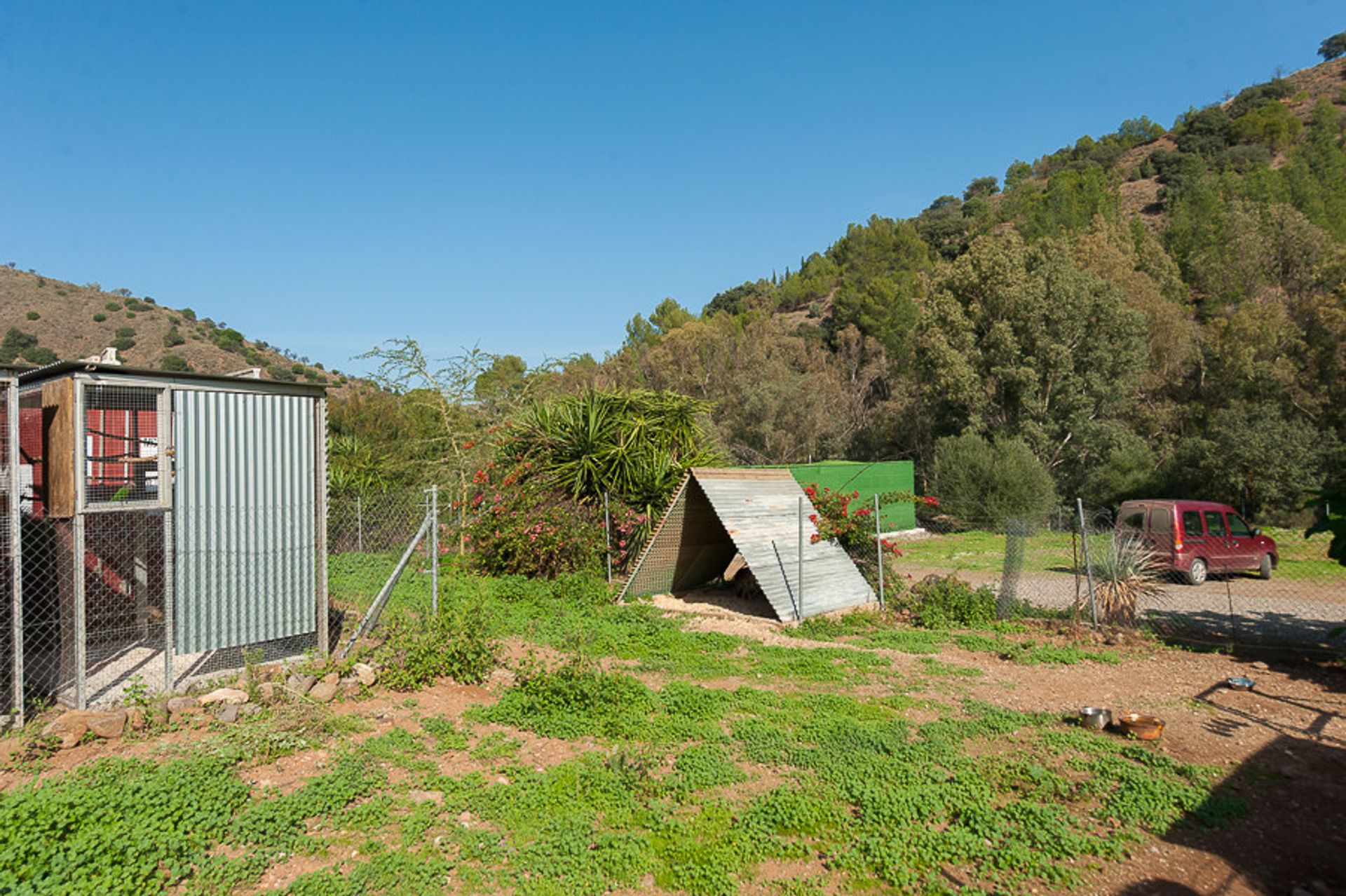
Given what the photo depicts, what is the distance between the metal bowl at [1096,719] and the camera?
5680mm

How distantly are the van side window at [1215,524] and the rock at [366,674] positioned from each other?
45.3 ft

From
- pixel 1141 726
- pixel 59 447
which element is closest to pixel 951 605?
pixel 1141 726

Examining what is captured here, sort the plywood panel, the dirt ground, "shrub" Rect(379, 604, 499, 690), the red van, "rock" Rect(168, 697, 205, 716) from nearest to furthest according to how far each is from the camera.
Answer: the dirt ground, "rock" Rect(168, 697, 205, 716), the plywood panel, "shrub" Rect(379, 604, 499, 690), the red van

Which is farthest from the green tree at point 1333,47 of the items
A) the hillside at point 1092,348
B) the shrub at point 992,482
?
the shrub at point 992,482

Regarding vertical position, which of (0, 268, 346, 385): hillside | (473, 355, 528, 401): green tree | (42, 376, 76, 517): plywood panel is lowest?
(42, 376, 76, 517): plywood panel

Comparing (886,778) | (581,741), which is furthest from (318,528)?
(886,778)

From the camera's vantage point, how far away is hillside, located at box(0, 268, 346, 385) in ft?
150

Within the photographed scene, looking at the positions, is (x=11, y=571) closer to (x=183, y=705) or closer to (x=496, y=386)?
(x=183, y=705)

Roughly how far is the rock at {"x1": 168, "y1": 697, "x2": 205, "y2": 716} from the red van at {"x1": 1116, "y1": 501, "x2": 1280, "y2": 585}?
520 inches

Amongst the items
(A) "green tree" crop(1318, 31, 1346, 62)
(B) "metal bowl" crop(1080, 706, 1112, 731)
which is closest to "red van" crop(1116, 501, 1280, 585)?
(B) "metal bowl" crop(1080, 706, 1112, 731)

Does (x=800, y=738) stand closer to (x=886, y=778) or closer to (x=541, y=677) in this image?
(x=886, y=778)

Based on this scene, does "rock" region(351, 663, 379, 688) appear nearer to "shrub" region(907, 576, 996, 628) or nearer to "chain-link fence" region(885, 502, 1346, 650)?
"shrub" region(907, 576, 996, 628)

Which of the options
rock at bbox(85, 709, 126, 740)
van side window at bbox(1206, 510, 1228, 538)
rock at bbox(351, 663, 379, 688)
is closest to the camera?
rock at bbox(85, 709, 126, 740)

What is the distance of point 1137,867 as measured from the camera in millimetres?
3781
